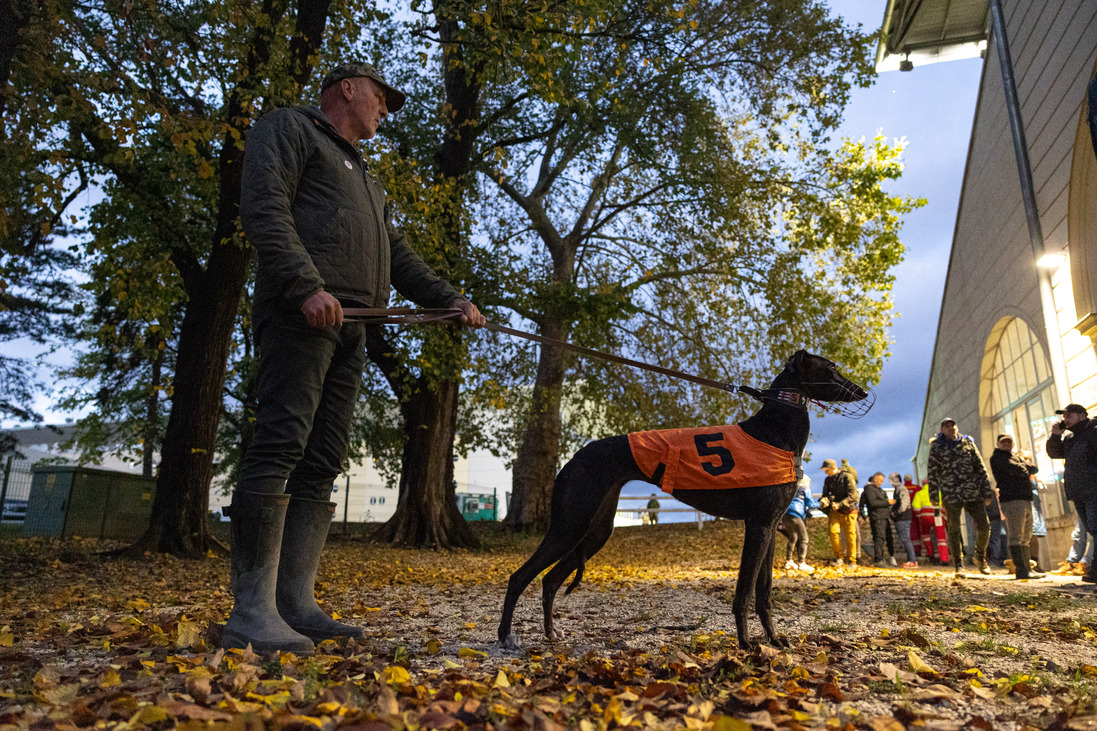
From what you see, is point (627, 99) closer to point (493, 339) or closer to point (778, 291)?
point (778, 291)

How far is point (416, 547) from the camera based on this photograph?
13070mm

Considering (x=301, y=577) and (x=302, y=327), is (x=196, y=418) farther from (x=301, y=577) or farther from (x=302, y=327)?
(x=302, y=327)

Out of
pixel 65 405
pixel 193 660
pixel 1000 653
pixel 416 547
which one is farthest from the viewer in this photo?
pixel 65 405

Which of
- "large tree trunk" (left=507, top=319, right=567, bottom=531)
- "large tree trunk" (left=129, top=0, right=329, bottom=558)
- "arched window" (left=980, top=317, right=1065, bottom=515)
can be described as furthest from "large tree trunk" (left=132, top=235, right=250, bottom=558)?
"arched window" (left=980, top=317, right=1065, bottom=515)

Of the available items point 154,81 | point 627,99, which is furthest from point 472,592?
point 627,99

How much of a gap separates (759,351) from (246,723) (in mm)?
15113

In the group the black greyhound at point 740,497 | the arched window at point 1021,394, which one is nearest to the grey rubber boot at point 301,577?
the black greyhound at point 740,497

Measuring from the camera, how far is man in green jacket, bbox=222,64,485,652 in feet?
9.65

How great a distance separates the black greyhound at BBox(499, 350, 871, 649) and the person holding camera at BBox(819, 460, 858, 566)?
328 inches

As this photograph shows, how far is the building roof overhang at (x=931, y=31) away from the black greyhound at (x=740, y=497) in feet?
50.3

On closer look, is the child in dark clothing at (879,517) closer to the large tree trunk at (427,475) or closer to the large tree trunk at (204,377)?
the large tree trunk at (427,475)

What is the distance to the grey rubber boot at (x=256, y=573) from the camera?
2.90m

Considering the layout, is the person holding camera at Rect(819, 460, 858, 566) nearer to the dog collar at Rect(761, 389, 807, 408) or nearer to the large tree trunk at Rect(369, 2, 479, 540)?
the large tree trunk at Rect(369, 2, 479, 540)

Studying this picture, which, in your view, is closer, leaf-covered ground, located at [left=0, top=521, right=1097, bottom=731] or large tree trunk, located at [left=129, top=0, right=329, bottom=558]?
leaf-covered ground, located at [left=0, top=521, right=1097, bottom=731]
